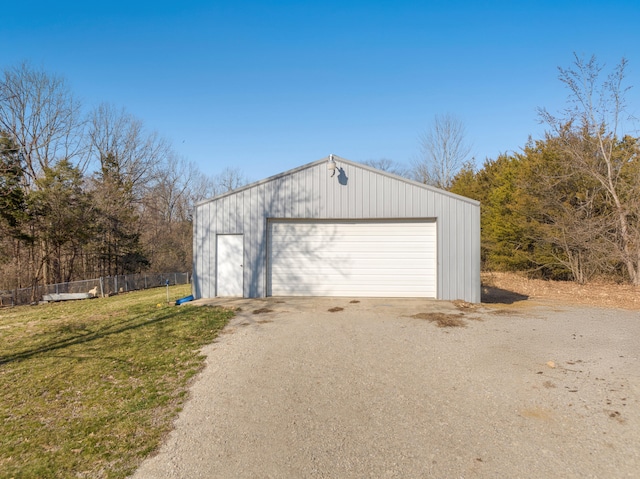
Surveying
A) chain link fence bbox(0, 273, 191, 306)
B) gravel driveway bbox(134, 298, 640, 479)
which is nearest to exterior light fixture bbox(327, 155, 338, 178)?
gravel driveway bbox(134, 298, 640, 479)

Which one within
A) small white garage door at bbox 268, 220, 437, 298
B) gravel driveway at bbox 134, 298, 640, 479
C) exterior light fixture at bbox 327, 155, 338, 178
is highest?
exterior light fixture at bbox 327, 155, 338, 178

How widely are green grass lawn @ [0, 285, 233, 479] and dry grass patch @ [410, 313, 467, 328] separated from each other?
4418 mm

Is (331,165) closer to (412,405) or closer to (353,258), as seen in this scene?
(353,258)

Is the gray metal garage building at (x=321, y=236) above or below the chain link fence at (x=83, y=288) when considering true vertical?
above

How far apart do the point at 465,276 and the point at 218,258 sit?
7048mm

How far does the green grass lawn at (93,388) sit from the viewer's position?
2.86 meters

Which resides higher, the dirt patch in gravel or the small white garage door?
the small white garage door

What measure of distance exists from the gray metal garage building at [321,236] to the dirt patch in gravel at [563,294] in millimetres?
3050

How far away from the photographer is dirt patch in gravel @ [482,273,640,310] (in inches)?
390

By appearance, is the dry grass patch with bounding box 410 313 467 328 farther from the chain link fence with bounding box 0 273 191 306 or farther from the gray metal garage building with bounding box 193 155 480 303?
the chain link fence with bounding box 0 273 191 306

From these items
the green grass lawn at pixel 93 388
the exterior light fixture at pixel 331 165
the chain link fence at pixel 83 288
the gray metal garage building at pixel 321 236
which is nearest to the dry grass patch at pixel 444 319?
the gray metal garage building at pixel 321 236

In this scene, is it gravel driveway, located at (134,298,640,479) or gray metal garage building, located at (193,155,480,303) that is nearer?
gravel driveway, located at (134,298,640,479)

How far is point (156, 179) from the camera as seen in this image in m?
27.1

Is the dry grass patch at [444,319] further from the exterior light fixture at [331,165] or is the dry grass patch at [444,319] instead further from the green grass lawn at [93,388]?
the exterior light fixture at [331,165]
